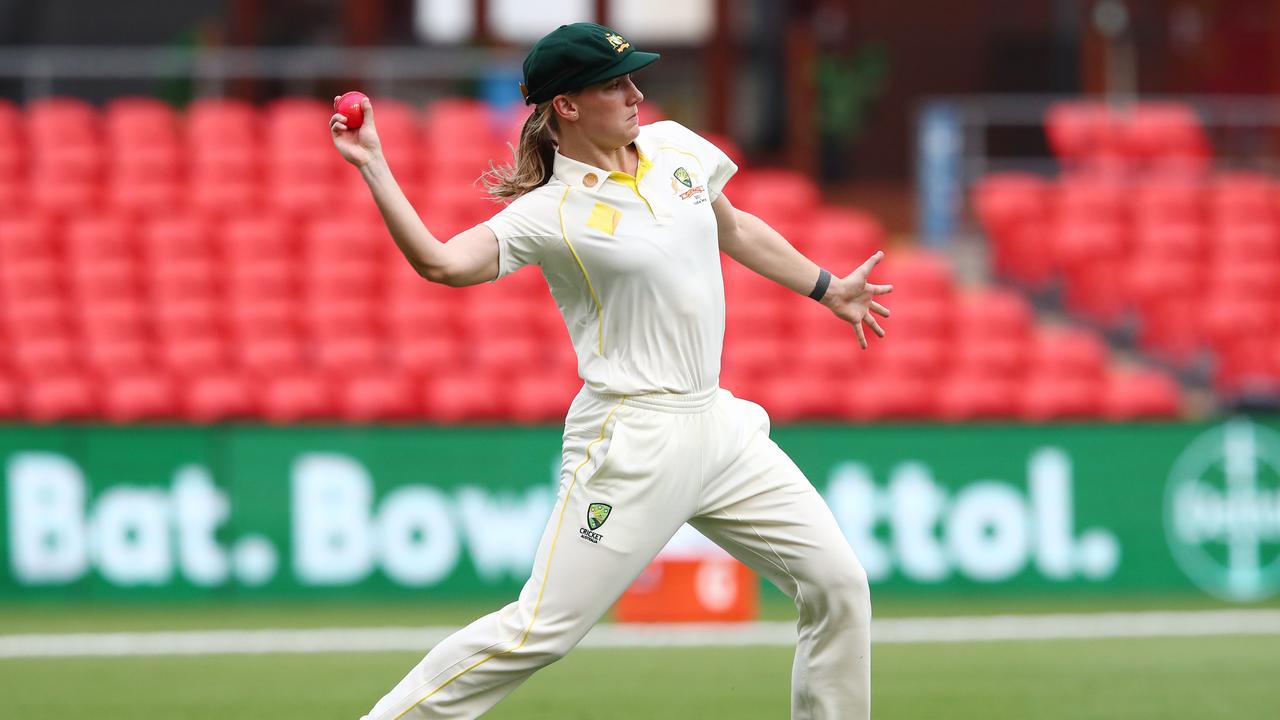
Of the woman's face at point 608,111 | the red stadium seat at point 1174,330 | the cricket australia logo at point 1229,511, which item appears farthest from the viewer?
the red stadium seat at point 1174,330

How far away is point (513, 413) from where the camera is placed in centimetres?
1168

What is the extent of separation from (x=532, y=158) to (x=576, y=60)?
40 cm

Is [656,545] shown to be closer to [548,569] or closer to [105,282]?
[548,569]

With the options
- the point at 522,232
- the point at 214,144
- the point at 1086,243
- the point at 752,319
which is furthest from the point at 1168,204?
the point at 522,232

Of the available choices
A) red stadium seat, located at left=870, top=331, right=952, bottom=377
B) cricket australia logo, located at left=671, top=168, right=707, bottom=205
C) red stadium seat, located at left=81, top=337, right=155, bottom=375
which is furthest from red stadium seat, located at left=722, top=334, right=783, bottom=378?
cricket australia logo, located at left=671, top=168, right=707, bottom=205

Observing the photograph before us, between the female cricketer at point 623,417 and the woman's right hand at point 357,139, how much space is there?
0.32m

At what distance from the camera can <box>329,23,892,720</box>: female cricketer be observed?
467 centimetres

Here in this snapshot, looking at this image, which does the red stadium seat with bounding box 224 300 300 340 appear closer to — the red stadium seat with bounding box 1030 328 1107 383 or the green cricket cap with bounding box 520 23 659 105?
the red stadium seat with bounding box 1030 328 1107 383

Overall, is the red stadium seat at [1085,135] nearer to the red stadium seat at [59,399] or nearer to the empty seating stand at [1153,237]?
the empty seating stand at [1153,237]

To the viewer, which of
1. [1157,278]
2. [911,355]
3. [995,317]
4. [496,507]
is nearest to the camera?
[496,507]

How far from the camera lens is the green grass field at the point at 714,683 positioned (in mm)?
7086

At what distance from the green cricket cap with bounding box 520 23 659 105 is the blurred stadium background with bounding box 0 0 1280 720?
327cm


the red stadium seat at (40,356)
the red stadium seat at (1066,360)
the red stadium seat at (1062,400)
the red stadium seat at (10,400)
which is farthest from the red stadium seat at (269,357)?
the red stadium seat at (1066,360)

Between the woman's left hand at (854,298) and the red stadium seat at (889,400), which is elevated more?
the woman's left hand at (854,298)
